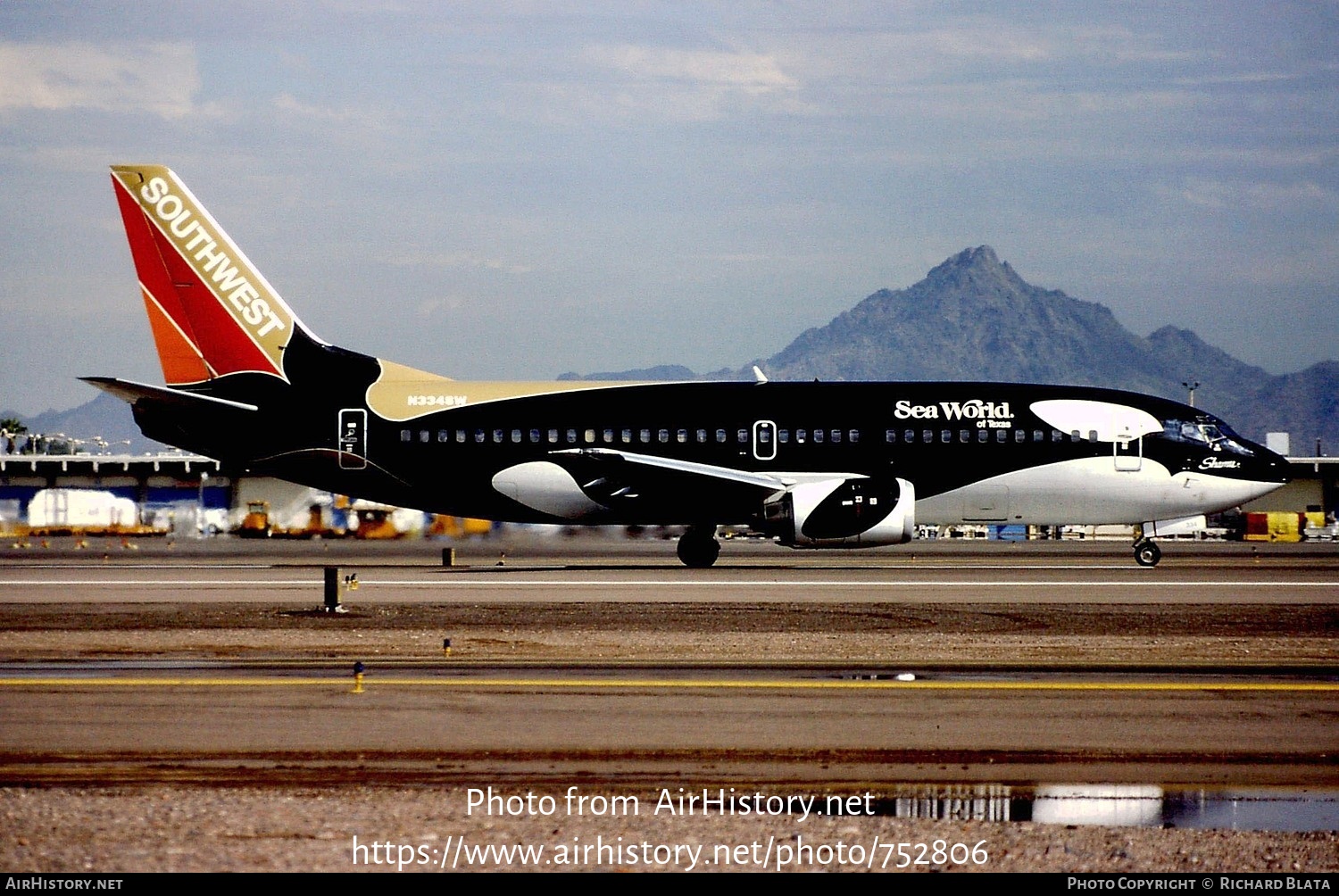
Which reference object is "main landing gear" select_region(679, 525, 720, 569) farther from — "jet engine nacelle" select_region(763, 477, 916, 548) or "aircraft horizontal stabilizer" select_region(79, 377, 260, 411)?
"aircraft horizontal stabilizer" select_region(79, 377, 260, 411)

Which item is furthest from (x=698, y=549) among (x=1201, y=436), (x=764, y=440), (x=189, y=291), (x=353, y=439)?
(x=189, y=291)

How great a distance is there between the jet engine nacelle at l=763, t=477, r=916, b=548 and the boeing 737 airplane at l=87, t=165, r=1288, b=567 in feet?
2.30

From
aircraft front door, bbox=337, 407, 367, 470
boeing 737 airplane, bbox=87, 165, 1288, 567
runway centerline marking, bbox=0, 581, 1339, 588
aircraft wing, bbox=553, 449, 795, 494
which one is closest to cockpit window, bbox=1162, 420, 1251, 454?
boeing 737 airplane, bbox=87, 165, 1288, 567

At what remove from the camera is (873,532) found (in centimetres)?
3881

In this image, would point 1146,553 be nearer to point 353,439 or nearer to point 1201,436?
point 1201,436

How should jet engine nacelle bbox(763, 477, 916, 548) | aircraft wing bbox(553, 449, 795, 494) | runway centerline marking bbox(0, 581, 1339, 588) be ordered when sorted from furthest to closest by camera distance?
aircraft wing bbox(553, 449, 795, 494)
jet engine nacelle bbox(763, 477, 916, 548)
runway centerline marking bbox(0, 581, 1339, 588)

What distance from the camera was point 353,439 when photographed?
40344 millimetres

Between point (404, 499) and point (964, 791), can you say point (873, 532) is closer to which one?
point (404, 499)

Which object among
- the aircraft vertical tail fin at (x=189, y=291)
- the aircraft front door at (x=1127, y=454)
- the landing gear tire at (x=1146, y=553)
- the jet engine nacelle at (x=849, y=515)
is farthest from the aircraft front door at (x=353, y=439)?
the landing gear tire at (x=1146, y=553)

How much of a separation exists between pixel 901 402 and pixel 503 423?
428 inches

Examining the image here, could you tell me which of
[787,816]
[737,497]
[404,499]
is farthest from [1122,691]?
[404,499]

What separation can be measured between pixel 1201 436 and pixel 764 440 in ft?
40.5

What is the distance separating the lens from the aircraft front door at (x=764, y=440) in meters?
40.2

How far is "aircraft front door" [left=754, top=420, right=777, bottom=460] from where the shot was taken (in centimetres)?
4025
